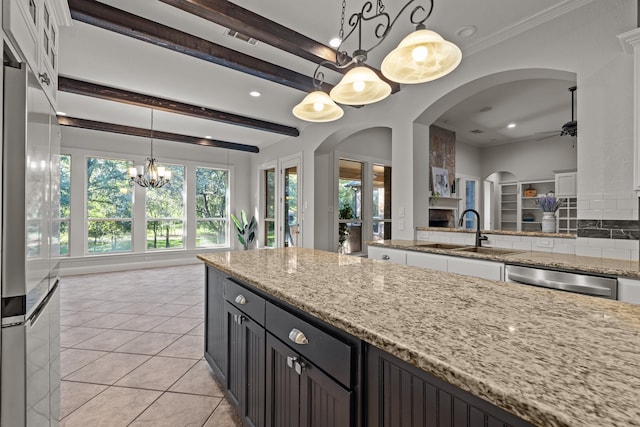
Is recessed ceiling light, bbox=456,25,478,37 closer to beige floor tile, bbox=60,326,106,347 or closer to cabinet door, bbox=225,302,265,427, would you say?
cabinet door, bbox=225,302,265,427

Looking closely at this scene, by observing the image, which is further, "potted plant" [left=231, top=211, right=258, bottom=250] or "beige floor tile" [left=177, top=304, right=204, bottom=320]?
"potted plant" [left=231, top=211, right=258, bottom=250]

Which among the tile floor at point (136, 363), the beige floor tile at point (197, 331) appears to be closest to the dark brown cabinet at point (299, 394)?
the tile floor at point (136, 363)

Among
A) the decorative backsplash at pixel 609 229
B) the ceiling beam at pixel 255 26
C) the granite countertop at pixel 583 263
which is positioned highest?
the ceiling beam at pixel 255 26

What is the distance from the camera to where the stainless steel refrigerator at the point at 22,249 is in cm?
103

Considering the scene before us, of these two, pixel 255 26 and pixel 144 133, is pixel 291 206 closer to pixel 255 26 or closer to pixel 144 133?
pixel 144 133

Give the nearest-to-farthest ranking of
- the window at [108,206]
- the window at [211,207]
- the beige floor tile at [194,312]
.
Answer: the beige floor tile at [194,312] → the window at [108,206] → the window at [211,207]

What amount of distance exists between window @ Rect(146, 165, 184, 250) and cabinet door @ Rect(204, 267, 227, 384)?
503 cm

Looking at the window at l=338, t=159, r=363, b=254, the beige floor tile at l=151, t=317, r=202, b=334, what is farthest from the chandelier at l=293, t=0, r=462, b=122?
the window at l=338, t=159, r=363, b=254

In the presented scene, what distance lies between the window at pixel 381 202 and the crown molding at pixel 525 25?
3248mm

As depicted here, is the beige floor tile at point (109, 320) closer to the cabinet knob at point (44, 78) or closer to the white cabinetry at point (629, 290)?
the cabinet knob at point (44, 78)

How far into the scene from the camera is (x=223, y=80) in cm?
360

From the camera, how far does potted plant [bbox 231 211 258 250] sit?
711 centimetres

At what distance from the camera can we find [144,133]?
5609 mm

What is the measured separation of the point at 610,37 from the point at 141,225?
23.6ft
